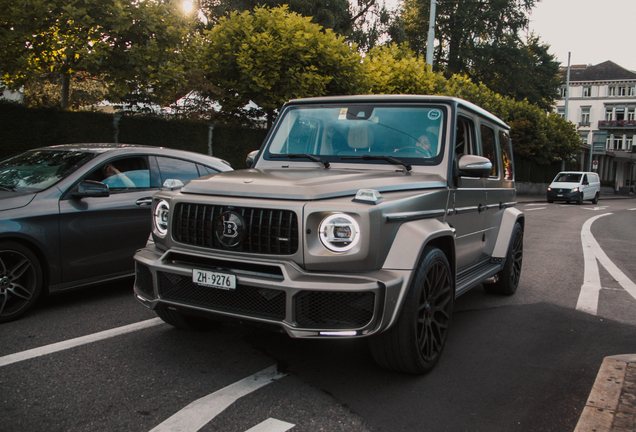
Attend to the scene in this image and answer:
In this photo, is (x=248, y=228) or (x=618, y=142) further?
(x=618, y=142)

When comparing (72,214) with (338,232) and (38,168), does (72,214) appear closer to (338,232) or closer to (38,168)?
A: (38,168)

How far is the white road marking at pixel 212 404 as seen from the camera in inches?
113

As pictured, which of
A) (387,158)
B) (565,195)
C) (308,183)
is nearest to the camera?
(308,183)

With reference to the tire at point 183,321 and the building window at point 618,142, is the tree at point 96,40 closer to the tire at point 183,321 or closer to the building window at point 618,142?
the tire at point 183,321

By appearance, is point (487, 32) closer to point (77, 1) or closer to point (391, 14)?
point (391, 14)

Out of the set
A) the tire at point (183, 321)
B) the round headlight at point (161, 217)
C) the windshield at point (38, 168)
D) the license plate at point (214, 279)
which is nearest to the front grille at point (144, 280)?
the round headlight at point (161, 217)

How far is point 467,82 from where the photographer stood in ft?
98.0

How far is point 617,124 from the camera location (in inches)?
3337

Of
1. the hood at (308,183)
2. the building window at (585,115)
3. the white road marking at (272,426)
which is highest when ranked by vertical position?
the building window at (585,115)

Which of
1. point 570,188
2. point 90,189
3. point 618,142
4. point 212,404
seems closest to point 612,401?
point 212,404

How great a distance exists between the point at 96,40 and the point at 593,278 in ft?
34.3

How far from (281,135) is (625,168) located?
320ft

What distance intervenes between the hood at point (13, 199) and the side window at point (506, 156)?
4.74 m

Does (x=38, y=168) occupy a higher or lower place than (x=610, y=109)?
lower
